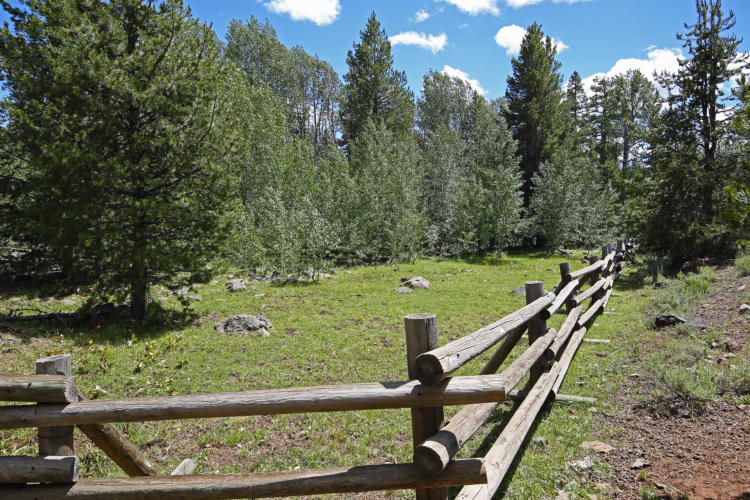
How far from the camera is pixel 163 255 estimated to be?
9359 millimetres

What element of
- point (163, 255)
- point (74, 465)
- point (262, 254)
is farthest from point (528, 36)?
point (74, 465)

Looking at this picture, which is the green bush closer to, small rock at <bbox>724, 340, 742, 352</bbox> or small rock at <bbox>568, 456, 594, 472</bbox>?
small rock at <bbox>724, 340, 742, 352</bbox>

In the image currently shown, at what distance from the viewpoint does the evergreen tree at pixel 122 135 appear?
339 inches

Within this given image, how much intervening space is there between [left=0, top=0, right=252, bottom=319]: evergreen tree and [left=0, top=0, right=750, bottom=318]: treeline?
4 centimetres

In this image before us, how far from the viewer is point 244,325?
9867 millimetres

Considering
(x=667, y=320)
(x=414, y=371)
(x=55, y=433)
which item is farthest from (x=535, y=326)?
(x=55, y=433)

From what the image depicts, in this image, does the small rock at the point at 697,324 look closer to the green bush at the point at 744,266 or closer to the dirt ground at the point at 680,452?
the dirt ground at the point at 680,452

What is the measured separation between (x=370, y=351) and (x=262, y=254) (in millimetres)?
12126

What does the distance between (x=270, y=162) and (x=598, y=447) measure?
910 inches

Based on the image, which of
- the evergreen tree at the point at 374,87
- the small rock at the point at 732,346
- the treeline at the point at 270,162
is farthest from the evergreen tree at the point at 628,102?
the small rock at the point at 732,346

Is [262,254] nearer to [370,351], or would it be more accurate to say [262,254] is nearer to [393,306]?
[393,306]

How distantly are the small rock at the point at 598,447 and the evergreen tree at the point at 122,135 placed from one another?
875 cm

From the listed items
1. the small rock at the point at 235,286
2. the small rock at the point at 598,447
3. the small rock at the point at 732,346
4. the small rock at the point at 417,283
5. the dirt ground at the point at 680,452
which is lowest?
the small rock at the point at 598,447

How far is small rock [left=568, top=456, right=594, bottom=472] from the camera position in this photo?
406 centimetres
